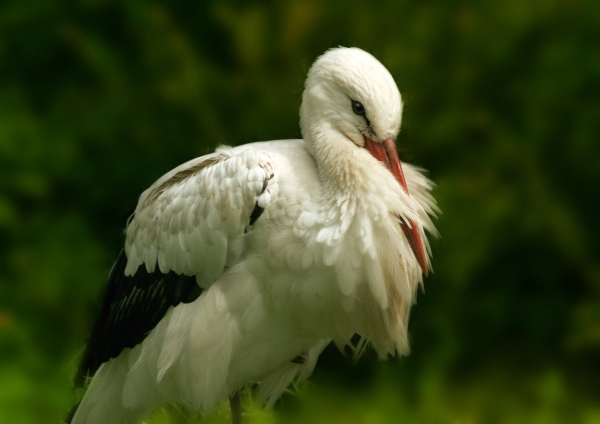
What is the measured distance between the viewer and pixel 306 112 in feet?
6.25

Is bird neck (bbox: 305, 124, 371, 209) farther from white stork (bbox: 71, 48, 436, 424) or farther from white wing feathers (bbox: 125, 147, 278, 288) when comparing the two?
white wing feathers (bbox: 125, 147, 278, 288)

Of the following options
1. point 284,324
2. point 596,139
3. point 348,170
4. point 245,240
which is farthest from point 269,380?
point 596,139

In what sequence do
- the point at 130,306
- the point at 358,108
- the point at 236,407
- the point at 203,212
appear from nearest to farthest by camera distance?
the point at 358,108 → the point at 203,212 → the point at 130,306 → the point at 236,407

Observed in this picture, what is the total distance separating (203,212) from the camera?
1.91 metres

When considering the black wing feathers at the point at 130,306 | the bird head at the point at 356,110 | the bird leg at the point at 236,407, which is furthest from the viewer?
the bird leg at the point at 236,407

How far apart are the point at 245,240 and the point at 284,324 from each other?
0.65ft

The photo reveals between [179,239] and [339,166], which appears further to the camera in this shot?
[179,239]

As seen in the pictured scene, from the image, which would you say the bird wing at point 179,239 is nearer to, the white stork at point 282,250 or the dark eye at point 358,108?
the white stork at point 282,250

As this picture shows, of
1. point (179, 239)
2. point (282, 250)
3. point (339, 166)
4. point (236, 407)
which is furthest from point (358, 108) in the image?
point (236, 407)

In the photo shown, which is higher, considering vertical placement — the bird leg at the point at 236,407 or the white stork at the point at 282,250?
the white stork at the point at 282,250

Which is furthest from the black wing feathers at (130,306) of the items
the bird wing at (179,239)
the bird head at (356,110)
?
the bird head at (356,110)

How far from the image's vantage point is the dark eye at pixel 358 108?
1794 mm

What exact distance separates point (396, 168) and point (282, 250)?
0.28 m

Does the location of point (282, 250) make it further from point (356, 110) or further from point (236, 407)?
point (236, 407)
